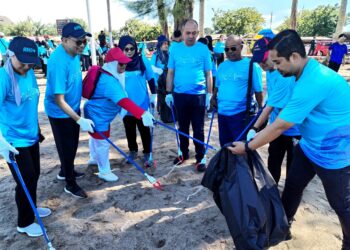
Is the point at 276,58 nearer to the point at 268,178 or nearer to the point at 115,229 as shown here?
the point at 268,178

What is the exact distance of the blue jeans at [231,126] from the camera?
10.7 feet

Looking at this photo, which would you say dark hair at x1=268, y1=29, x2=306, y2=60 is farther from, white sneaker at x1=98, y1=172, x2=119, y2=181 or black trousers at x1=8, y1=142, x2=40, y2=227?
white sneaker at x1=98, y1=172, x2=119, y2=181

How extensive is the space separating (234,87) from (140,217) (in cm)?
167

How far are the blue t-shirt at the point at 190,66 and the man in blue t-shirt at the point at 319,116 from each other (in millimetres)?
1783

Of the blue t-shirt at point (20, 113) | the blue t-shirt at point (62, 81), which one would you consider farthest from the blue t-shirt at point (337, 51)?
the blue t-shirt at point (20, 113)

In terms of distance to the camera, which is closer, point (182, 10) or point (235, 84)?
point (235, 84)

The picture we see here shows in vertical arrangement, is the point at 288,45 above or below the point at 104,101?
above

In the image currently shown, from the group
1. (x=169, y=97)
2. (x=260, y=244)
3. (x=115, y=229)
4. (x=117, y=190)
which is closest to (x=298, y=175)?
(x=260, y=244)

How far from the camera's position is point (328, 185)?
1990mm

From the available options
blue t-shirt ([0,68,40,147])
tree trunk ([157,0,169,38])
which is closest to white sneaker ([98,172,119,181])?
blue t-shirt ([0,68,40,147])

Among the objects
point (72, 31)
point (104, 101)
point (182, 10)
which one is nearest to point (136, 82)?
point (104, 101)

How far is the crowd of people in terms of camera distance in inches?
71.4

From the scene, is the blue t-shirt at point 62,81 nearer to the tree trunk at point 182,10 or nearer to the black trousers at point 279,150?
the black trousers at point 279,150

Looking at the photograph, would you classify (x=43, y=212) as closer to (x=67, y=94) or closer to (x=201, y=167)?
(x=67, y=94)
